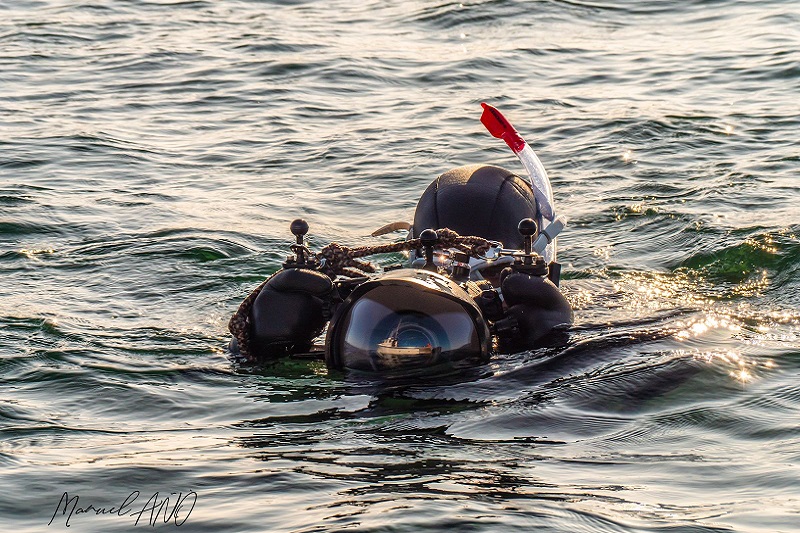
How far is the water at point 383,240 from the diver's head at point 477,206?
2.51ft

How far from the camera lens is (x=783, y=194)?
447 inches

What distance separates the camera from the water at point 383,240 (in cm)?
544

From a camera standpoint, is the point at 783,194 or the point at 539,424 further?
the point at 783,194

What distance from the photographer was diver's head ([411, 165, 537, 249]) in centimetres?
788

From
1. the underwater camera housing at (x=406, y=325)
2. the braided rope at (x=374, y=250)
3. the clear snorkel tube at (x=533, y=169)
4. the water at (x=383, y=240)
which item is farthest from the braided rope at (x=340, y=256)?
the clear snorkel tube at (x=533, y=169)

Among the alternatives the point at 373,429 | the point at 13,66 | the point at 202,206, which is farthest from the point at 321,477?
the point at 13,66

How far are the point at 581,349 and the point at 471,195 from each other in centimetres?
132

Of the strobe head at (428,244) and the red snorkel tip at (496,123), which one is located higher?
the red snorkel tip at (496,123)

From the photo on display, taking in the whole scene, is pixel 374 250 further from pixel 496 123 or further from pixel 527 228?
pixel 496 123

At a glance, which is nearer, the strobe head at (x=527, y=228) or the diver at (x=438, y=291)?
the diver at (x=438, y=291)

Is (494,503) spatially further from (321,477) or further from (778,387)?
(778,387)

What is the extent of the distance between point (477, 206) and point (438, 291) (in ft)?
5.71

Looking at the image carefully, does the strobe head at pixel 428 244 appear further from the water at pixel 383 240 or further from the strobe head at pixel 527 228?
the water at pixel 383 240

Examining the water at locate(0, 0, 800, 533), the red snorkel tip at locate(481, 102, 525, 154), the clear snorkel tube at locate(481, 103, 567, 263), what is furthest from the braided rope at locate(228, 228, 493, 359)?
the red snorkel tip at locate(481, 102, 525, 154)
